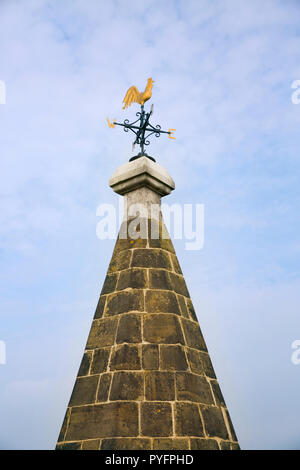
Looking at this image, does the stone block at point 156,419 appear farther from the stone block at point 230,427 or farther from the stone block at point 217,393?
the stone block at point 230,427

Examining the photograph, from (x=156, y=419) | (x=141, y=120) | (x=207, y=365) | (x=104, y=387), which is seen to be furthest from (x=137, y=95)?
(x=156, y=419)

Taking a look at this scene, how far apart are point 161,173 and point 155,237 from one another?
926 millimetres

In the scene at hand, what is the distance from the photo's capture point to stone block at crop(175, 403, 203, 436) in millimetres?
4082

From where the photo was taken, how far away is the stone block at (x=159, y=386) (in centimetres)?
423

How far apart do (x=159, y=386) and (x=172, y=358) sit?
338mm

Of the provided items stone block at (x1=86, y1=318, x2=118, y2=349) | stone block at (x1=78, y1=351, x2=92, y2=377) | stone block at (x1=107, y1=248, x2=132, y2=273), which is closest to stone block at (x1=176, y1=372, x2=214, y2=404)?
stone block at (x1=86, y1=318, x2=118, y2=349)

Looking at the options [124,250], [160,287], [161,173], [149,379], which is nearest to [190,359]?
[149,379]

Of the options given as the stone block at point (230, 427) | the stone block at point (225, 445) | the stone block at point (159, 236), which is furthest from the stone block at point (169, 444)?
the stone block at point (159, 236)

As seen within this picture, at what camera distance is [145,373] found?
14.3ft

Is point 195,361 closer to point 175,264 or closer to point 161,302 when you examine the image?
point 161,302

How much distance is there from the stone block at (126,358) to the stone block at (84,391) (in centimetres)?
29

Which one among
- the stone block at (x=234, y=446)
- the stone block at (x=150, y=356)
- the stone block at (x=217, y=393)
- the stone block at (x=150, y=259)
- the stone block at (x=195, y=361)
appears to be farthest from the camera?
the stone block at (x=150, y=259)

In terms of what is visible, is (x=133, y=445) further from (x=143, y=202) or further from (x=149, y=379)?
(x=143, y=202)

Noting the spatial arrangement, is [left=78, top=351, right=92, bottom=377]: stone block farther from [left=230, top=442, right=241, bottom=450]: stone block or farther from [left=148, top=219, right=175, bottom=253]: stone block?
[left=230, top=442, right=241, bottom=450]: stone block
